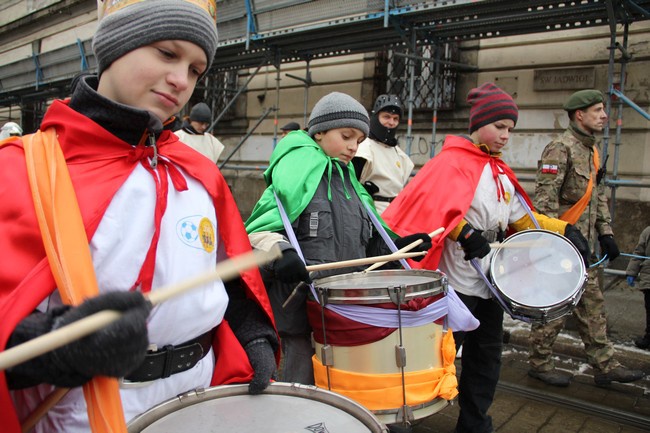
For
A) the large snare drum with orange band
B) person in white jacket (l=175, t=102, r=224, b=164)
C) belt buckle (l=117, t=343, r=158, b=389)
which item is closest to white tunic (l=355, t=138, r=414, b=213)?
person in white jacket (l=175, t=102, r=224, b=164)

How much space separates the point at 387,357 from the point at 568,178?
312 cm

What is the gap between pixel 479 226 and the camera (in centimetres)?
337

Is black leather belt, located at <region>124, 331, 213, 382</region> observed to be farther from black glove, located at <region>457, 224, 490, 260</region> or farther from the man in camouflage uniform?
the man in camouflage uniform

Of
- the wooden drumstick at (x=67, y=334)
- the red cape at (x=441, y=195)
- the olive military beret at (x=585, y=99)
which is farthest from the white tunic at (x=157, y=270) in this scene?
the olive military beret at (x=585, y=99)

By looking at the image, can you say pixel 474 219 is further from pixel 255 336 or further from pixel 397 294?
pixel 255 336

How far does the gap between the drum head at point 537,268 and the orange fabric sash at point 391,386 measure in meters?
0.90

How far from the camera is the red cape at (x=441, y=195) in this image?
3.21m

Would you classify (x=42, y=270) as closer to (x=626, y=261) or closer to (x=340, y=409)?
(x=340, y=409)

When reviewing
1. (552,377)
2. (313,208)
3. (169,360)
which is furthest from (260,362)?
(552,377)

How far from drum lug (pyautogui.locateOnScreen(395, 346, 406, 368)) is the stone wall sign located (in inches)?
265

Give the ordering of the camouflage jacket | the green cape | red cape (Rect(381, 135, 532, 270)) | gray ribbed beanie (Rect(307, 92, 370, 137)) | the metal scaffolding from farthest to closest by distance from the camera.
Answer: the metal scaffolding, the camouflage jacket, red cape (Rect(381, 135, 532, 270)), gray ribbed beanie (Rect(307, 92, 370, 137)), the green cape

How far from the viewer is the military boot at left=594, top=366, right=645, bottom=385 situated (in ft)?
14.1

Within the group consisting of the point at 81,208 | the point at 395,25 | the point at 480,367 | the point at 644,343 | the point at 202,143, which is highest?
the point at 395,25

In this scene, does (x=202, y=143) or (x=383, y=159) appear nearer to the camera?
(x=383, y=159)
